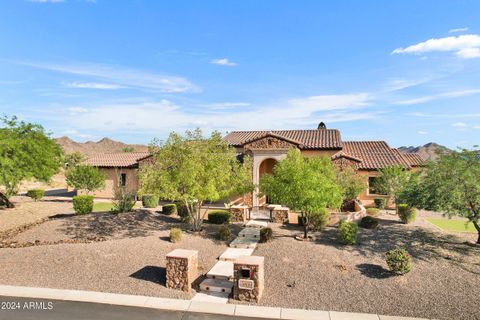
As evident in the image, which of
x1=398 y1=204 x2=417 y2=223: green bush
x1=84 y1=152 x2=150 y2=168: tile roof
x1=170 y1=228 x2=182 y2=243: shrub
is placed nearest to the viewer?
x1=170 y1=228 x2=182 y2=243: shrub

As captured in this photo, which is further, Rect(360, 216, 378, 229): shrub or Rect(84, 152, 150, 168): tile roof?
Rect(84, 152, 150, 168): tile roof

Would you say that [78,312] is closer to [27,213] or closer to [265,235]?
[265,235]

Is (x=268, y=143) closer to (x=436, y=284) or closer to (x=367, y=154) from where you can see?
(x=367, y=154)

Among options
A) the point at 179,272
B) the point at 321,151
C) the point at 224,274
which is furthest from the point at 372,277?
the point at 321,151

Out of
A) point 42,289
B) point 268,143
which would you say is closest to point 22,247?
point 42,289

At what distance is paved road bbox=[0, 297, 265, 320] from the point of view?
32.2ft

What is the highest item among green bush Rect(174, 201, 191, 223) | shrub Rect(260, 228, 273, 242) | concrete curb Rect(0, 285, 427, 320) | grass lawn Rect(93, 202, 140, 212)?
green bush Rect(174, 201, 191, 223)

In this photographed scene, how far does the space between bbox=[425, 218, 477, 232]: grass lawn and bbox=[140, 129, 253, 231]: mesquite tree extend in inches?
571

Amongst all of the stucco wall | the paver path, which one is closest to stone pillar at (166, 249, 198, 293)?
the paver path

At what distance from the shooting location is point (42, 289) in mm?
11641

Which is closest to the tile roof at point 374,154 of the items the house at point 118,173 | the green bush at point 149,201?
the green bush at point 149,201

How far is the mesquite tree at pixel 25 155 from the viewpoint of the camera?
22181 millimetres

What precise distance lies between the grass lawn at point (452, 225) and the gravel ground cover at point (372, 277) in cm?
413

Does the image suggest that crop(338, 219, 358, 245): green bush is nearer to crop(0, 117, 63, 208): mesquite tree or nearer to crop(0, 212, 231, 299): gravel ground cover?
crop(0, 212, 231, 299): gravel ground cover
